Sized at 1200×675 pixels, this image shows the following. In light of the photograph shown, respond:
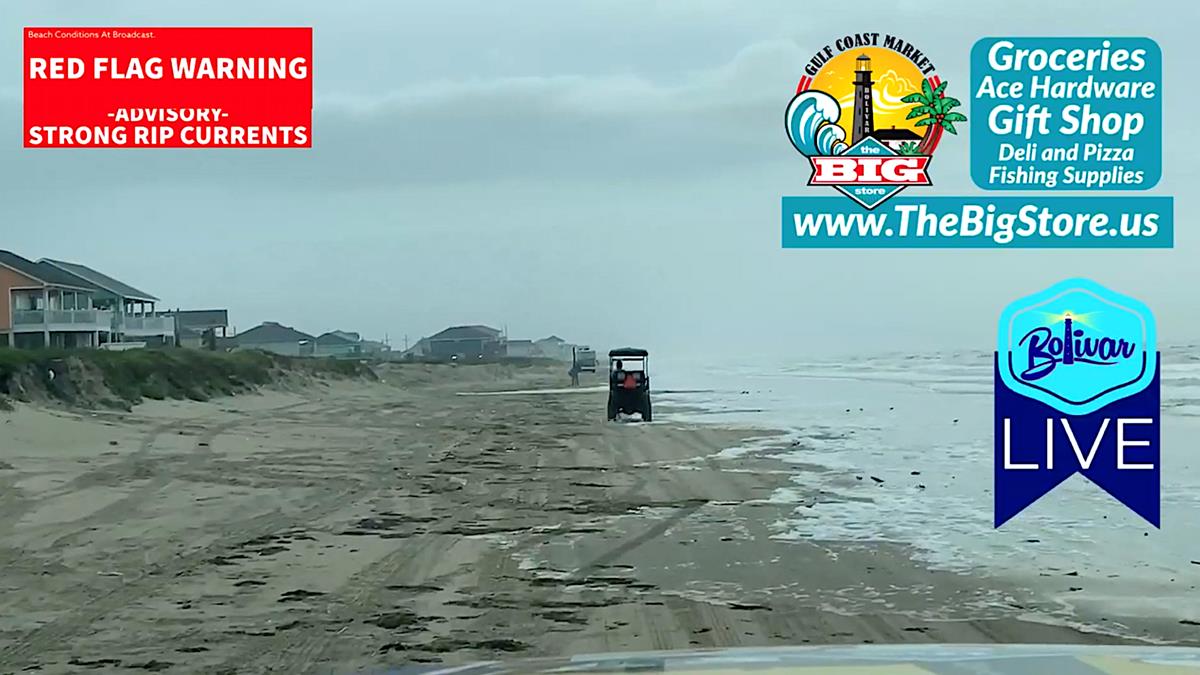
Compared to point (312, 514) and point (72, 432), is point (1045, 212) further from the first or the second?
point (72, 432)

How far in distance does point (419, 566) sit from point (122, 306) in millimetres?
32090

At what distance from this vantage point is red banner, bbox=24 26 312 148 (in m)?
8.52

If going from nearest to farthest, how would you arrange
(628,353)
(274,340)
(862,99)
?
1. (862,99)
2. (628,353)
3. (274,340)

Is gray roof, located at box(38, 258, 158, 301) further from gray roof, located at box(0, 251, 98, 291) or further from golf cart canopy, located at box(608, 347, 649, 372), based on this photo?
golf cart canopy, located at box(608, 347, 649, 372)

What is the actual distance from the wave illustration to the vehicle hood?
5153mm

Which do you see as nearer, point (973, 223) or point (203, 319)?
point (973, 223)

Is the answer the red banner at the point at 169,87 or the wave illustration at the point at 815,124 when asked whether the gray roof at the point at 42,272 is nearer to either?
the red banner at the point at 169,87


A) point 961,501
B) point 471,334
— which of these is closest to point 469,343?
point 471,334

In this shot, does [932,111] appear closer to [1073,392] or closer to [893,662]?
[1073,392]

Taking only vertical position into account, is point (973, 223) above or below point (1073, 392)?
above

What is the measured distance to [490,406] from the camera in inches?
1057

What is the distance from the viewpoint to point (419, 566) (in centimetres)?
712

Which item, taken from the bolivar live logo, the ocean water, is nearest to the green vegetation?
the ocean water

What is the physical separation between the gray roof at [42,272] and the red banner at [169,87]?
26850mm
